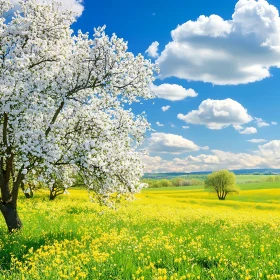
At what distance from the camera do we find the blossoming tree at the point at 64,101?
14.6 metres

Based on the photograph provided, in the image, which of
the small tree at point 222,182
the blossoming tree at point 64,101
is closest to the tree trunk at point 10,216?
the blossoming tree at point 64,101

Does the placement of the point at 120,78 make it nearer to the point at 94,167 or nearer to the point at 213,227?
the point at 94,167

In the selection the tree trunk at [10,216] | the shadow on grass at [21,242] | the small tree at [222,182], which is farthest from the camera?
the small tree at [222,182]

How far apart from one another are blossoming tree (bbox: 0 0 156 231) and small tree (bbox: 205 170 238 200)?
76117 millimetres

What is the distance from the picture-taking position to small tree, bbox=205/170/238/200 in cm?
8938

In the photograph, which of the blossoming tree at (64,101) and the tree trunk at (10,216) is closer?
the blossoming tree at (64,101)

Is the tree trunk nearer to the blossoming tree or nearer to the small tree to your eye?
the blossoming tree

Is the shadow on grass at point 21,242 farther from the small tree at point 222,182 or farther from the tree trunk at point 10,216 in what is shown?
the small tree at point 222,182

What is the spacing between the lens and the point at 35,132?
14523 mm

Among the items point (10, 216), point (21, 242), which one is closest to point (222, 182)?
point (10, 216)

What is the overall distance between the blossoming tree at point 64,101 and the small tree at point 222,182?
76.1 meters

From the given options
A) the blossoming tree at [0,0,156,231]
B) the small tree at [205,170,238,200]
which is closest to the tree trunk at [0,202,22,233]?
the blossoming tree at [0,0,156,231]

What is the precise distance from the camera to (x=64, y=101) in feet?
50.5

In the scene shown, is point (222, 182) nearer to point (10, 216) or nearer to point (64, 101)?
point (10, 216)
